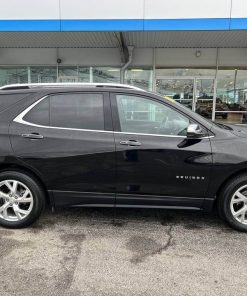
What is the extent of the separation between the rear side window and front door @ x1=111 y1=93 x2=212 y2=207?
218 millimetres

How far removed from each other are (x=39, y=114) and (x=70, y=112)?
376 millimetres

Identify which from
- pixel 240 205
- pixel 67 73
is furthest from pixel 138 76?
pixel 240 205

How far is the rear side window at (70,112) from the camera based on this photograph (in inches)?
153

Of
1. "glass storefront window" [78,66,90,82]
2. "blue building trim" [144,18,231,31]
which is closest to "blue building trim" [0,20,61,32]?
"blue building trim" [144,18,231,31]

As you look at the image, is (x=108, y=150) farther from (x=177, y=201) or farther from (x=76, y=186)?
(x=177, y=201)

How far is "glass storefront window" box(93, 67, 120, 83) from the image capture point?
13.5 meters

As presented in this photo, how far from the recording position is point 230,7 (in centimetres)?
913

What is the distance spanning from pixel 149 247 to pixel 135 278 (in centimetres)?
62

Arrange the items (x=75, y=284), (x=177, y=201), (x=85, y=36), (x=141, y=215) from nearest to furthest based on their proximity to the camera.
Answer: (x=75, y=284) → (x=177, y=201) → (x=141, y=215) → (x=85, y=36)

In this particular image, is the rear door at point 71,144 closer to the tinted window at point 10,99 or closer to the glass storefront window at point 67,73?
the tinted window at point 10,99

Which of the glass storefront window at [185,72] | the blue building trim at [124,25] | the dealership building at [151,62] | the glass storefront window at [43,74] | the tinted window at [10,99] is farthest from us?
the glass storefront window at [43,74]

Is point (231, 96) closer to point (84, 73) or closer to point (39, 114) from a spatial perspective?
point (84, 73)

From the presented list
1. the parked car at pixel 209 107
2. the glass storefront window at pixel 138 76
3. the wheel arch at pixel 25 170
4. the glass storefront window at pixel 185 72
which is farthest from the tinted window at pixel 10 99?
the parked car at pixel 209 107

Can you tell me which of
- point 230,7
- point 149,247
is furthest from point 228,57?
point 149,247
